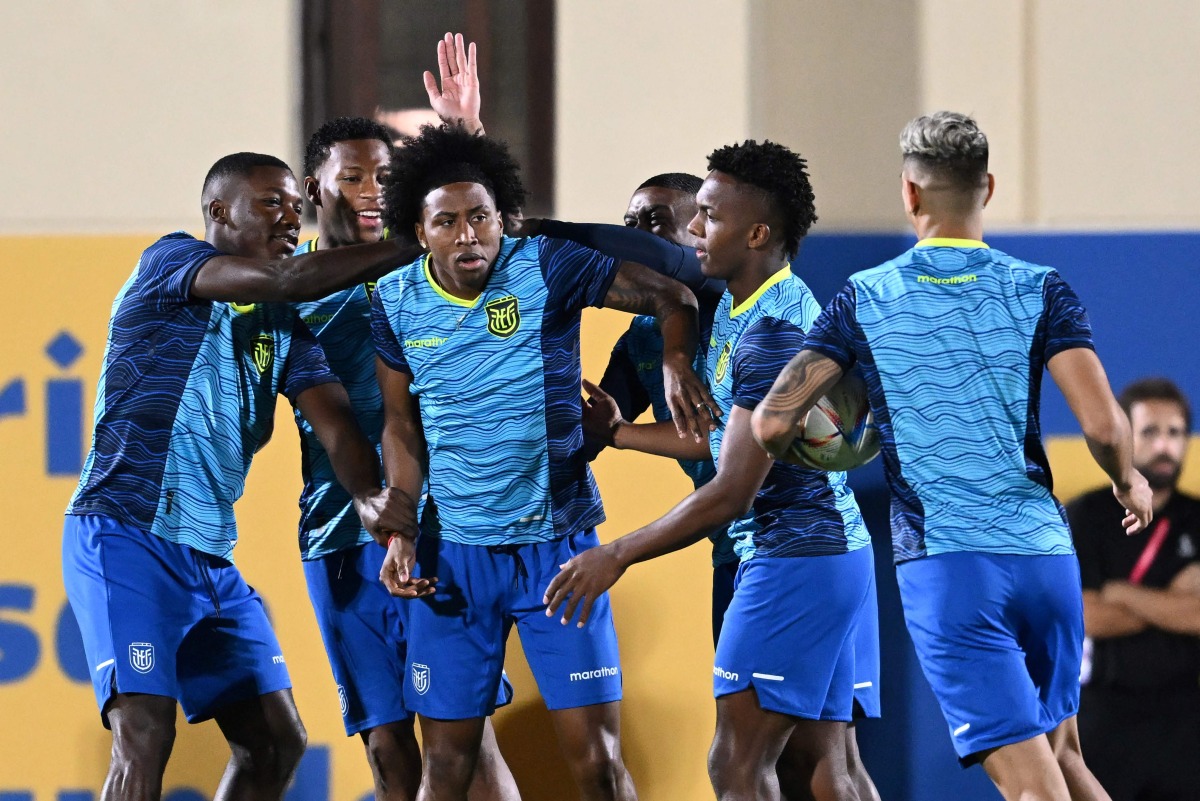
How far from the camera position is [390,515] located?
3877 millimetres

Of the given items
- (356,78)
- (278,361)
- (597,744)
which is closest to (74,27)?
(356,78)

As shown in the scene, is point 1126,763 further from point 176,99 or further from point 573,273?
point 176,99

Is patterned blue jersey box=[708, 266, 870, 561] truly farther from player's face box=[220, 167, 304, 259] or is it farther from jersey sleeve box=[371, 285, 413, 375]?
player's face box=[220, 167, 304, 259]

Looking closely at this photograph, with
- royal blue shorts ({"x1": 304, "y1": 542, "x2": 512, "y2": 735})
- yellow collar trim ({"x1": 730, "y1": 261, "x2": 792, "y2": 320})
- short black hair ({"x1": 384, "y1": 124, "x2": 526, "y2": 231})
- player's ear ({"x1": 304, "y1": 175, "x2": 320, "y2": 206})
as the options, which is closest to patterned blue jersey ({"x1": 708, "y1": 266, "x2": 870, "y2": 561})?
yellow collar trim ({"x1": 730, "y1": 261, "x2": 792, "y2": 320})

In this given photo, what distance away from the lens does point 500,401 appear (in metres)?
3.98

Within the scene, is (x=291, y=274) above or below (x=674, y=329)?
above

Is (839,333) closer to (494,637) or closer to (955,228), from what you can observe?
(955,228)

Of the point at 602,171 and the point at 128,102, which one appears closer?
the point at 128,102

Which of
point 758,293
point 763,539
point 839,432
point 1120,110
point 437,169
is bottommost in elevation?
point 763,539

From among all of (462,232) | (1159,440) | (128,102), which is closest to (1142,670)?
(1159,440)

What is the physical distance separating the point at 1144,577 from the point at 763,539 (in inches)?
72.0

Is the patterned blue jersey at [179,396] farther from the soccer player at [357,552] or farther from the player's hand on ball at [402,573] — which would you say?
the player's hand on ball at [402,573]

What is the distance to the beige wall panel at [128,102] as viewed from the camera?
17.2 feet

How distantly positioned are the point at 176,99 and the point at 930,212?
2.97m
